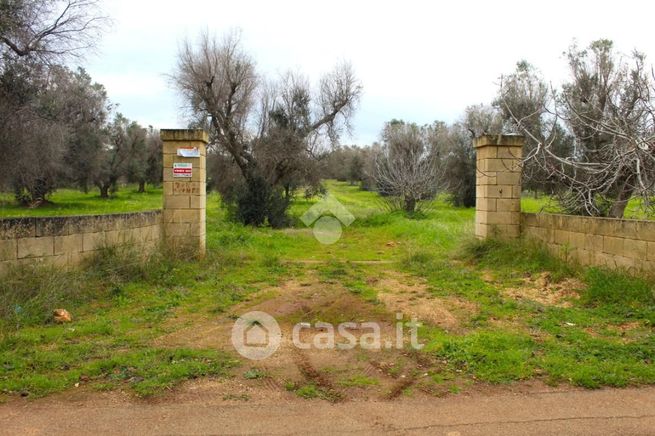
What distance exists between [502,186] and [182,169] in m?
6.20

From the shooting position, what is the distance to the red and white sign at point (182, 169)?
30.6 feet

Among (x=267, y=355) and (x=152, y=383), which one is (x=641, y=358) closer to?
(x=267, y=355)


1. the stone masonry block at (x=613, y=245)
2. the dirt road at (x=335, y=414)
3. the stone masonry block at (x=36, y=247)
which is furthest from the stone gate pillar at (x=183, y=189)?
the stone masonry block at (x=613, y=245)

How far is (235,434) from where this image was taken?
120 inches

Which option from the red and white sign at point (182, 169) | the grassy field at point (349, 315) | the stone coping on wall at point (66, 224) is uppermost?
the red and white sign at point (182, 169)

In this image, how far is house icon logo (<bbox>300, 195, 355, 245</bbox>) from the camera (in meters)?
18.9

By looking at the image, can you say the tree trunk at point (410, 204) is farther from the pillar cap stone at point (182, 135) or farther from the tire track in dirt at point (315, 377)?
the tire track in dirt at point (315, 377)

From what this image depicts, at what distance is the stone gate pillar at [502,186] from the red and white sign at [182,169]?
18.9 feet

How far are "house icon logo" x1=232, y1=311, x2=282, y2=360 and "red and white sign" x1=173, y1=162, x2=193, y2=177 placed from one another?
4.14 m

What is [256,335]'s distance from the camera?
17.1 feet

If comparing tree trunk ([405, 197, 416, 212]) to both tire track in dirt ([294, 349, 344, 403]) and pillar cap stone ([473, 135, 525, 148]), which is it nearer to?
pillar cap stone ([473, 135, 525, 148])

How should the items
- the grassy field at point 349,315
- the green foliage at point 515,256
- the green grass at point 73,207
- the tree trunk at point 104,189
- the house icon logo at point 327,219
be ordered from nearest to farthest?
the grassy field at point 349,315 < the green foliage at point 515,256 < the house icon logo at point 327,219 < the green grass at point 73,207 < the tree trunk at point 104,189

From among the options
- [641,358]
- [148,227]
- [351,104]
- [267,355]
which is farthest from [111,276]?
[351,104]

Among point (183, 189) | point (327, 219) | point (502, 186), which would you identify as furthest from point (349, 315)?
point (327, 219)
